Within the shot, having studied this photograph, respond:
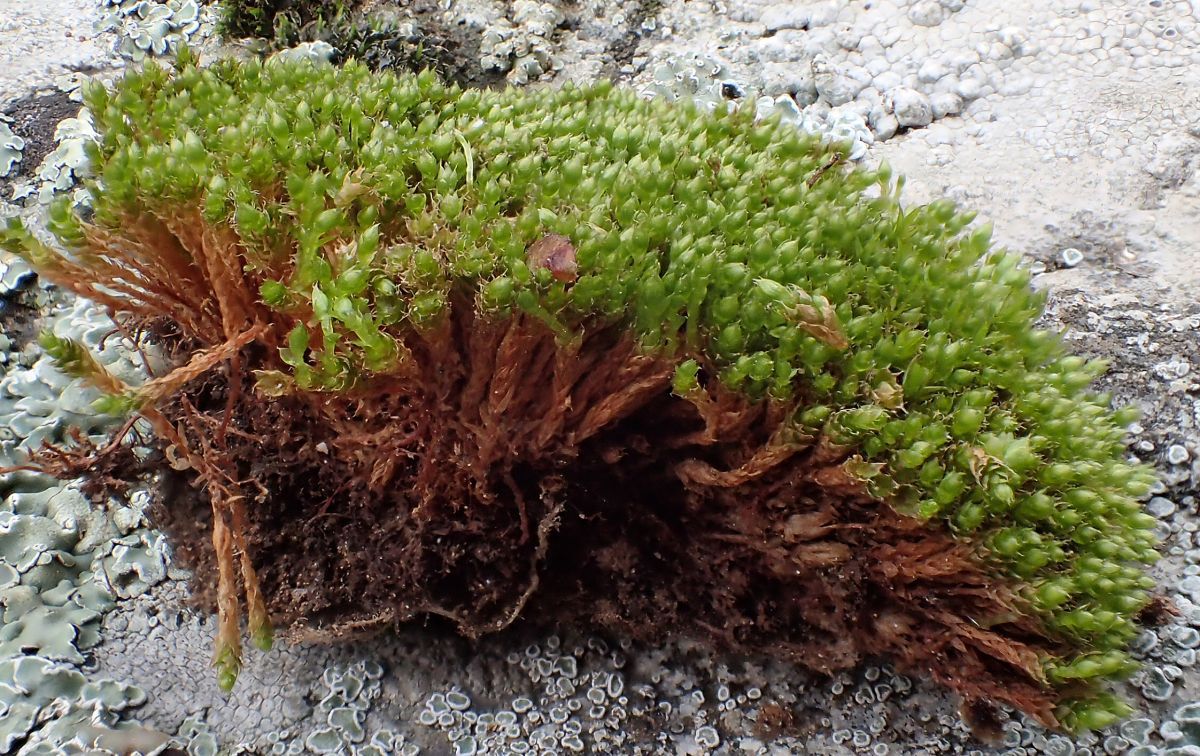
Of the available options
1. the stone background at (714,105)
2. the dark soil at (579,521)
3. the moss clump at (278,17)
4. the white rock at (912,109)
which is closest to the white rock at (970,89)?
the stone background at (714,105)

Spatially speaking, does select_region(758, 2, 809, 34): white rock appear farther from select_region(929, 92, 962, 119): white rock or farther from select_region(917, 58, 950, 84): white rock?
select_region(929, 92, 962, 119): white rock

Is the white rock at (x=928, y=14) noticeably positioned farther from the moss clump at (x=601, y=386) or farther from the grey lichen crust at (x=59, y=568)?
the grey lichen crust at (x=59, y=568)

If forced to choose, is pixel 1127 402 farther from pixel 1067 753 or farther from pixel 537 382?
pixel 537 382

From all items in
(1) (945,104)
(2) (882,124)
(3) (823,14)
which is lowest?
(2) (882,124)

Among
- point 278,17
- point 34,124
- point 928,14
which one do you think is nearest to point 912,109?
point 928,14

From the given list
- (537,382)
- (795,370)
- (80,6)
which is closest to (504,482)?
(537,382)

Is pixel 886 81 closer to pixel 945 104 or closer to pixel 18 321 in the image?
pixel 945 104

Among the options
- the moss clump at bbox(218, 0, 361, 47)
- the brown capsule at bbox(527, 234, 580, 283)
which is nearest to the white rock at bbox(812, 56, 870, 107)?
the moss clump at bbox(218, 0, 361, 47)
